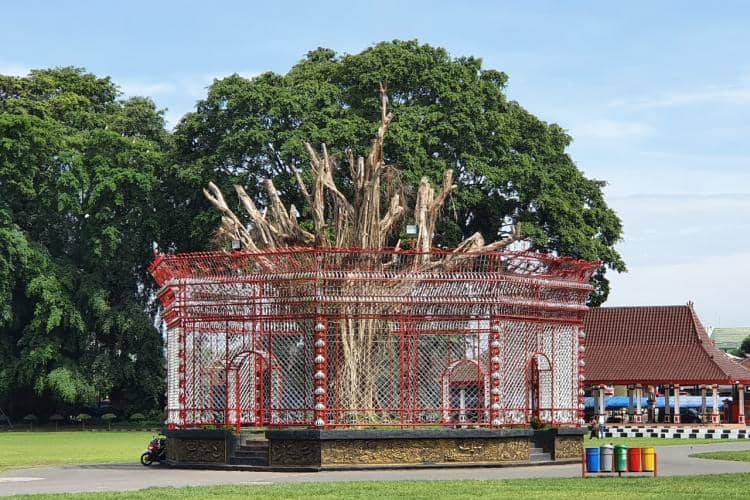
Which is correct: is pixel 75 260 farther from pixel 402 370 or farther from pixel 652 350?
pixel 402 370

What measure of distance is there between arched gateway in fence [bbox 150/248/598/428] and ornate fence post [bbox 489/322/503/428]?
0.03 meters

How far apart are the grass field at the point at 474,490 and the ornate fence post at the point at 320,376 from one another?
3984 millimetres

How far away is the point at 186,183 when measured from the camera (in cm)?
Result: 5506

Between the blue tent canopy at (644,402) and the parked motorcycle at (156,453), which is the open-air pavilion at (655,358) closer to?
the blue tent canopy at (644,402)

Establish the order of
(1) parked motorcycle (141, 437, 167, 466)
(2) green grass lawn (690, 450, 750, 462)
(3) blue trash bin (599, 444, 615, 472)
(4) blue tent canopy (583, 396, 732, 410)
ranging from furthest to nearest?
1. (4) blue tent canopy (583, 396, 732, 410)
2. (2) green grass lawn (690, 450, 750, 462)
3. (1) parked motorcycle (141, 437, 167, 466)
4. (3) blue trash bin (599, 444, 615, 472)

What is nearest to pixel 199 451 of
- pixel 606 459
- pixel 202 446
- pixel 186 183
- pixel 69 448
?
pixel 202 446

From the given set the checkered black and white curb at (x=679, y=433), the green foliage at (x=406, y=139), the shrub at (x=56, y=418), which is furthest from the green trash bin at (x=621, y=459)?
the shrub at (x=56, y=418)

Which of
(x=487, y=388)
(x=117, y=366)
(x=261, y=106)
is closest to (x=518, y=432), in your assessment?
(x=487, y=388)

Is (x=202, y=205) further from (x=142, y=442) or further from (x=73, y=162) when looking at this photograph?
(x=142, y=442)

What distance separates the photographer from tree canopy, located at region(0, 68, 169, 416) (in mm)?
57344

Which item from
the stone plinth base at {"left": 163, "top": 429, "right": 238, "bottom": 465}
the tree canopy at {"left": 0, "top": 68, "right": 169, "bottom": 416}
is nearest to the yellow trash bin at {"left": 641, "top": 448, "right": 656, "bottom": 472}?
the stone plinth base at {"left": 163, "top": 429, "right": 238, "bottom": 465}

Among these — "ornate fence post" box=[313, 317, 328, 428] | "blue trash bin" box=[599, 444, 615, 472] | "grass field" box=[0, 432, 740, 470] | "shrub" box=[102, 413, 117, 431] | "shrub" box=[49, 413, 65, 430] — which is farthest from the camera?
"shrub" box=[49, 413, 65, 430]

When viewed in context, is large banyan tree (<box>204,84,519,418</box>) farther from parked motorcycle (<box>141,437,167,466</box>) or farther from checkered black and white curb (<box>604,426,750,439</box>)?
checkered black and white curb (<box>604,426,750,439</box>)

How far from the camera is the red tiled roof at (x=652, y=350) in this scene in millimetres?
56688
